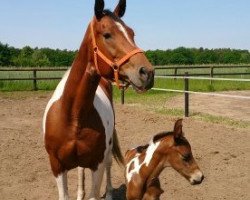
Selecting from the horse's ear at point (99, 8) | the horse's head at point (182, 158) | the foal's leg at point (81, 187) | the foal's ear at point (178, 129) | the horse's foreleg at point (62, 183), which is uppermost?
the horse's ear at point (99, 8)

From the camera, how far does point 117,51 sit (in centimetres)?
264

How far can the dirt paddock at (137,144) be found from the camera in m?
4.87

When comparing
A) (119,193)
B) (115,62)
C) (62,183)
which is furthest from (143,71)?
(119,193)

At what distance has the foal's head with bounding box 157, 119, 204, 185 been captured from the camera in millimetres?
3404

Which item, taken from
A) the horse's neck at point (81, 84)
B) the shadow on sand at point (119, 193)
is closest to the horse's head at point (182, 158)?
A: the horse's neck at point (81, 84)

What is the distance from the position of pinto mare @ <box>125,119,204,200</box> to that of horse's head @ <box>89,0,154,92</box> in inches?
40.3

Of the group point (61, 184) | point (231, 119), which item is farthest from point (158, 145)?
point (231, 119)

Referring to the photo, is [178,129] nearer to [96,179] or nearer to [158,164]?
[158,164]

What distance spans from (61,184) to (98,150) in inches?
18.8

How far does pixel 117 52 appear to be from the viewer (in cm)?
264

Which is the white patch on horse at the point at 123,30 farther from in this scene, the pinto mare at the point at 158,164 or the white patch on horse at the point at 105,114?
the pinto mare at the point at 158,164

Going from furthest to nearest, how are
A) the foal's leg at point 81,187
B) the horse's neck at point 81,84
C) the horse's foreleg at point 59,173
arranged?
the foal's leg at point 81,187, the horse's foreleg at point 59,173, the horse's neck at point 81,84

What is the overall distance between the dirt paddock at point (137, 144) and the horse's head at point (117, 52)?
98.5 inches

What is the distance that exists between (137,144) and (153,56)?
43.1 meters
